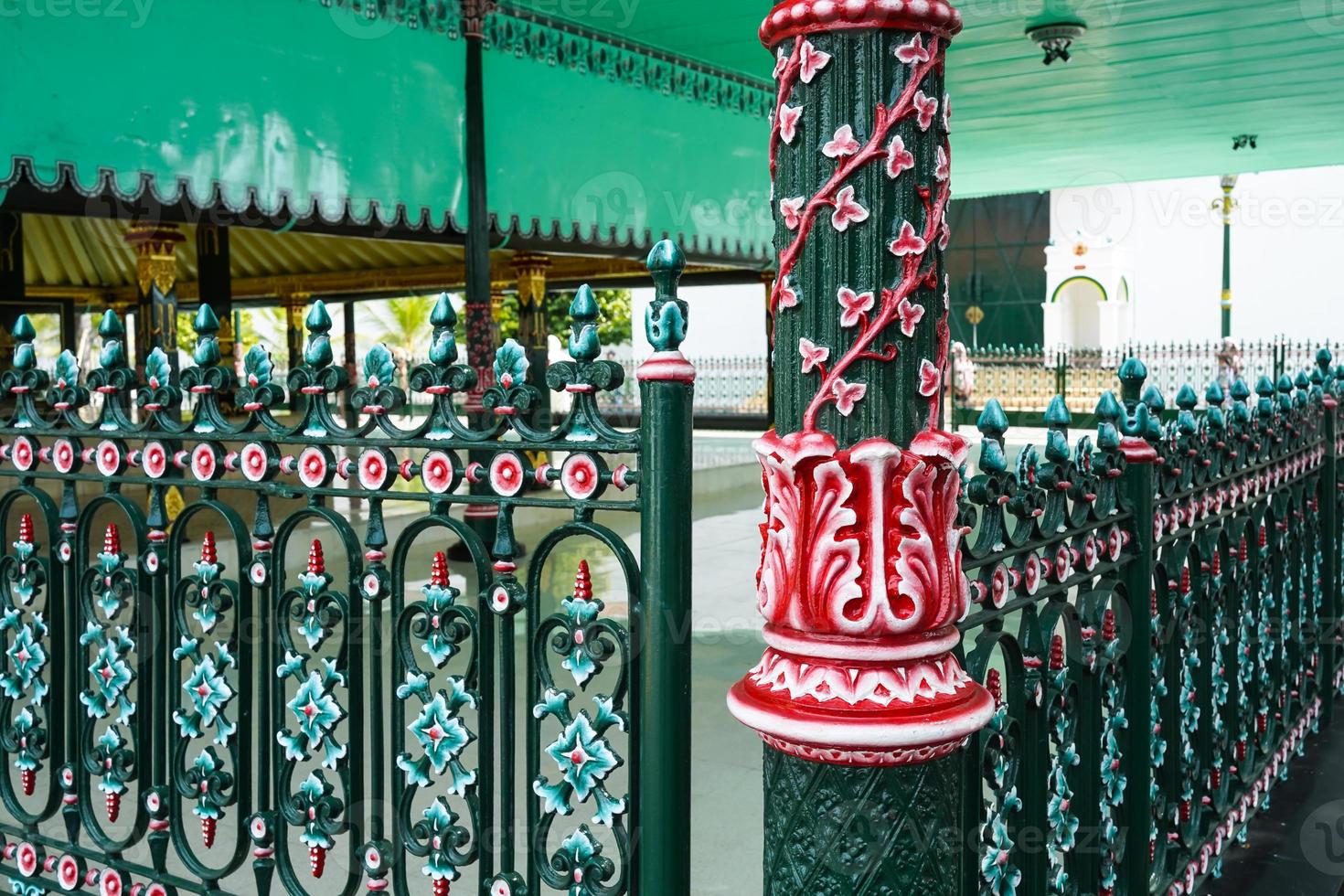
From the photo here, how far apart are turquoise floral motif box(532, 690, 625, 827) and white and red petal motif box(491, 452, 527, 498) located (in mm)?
349

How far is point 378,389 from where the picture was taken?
2055 mm

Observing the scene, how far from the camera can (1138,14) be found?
28.9ft

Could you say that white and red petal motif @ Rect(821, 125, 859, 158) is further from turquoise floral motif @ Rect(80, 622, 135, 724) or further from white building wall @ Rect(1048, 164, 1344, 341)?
white building wall @ Rect(1048, 164, 1344, 341)

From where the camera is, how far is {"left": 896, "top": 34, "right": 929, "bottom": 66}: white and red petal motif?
→ 1647 millimetres

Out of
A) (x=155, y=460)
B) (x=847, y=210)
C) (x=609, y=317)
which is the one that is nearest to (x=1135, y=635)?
(x=847, y=210)

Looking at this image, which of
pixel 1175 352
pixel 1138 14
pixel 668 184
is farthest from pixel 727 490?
pixel 1175 352

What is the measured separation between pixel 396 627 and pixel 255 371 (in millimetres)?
591

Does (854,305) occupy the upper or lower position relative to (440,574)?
upper

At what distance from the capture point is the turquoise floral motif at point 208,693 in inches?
92.2

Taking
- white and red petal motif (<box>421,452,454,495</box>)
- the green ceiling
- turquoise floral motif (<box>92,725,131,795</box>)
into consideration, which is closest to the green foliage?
the green ceiling

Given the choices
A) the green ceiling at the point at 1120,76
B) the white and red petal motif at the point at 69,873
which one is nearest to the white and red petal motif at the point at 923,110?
the white and red petal motif at the point at 69,873

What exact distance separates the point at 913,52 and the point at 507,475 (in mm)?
Answer: 924

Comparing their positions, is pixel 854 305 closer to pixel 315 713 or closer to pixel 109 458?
pixel 315 713

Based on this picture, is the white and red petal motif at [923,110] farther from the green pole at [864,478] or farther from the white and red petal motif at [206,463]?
the white and red petal motif at [206,463]
